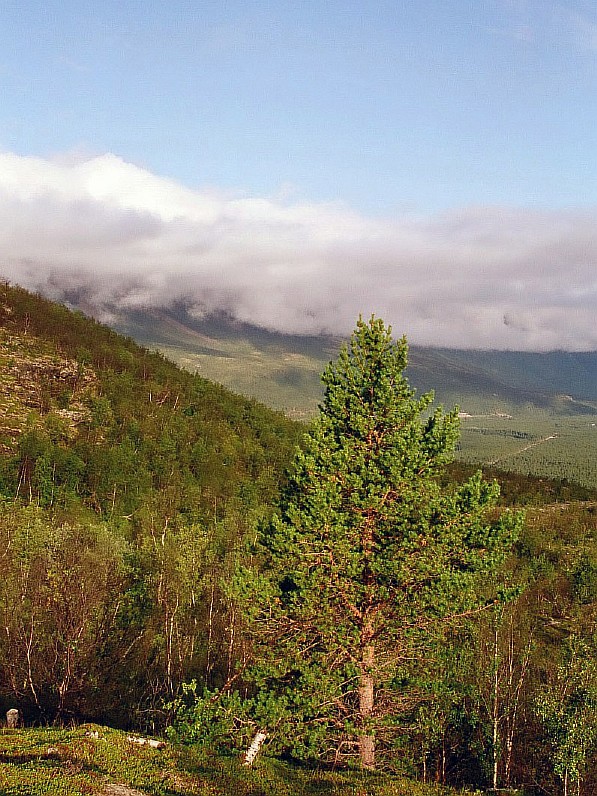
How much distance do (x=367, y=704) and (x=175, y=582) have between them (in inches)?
1643

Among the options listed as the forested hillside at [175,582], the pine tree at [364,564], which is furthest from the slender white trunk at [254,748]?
the pine tree at [364,564]

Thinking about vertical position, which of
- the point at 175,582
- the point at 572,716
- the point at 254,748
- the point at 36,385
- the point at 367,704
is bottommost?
the point at 175,582

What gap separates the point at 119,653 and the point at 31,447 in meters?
69.6

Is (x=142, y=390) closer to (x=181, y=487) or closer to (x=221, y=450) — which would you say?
(x=221, y=450)

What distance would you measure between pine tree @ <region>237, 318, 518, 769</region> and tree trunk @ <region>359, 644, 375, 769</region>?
5 cm

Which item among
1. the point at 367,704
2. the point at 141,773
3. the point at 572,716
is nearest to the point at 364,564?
the point at 367,704

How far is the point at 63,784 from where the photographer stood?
15742mm

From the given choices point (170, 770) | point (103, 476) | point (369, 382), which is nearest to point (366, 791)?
point (170, 770)

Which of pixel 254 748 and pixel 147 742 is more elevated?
pixel 254 748

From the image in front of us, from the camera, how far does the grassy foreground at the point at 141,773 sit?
16.4 meters

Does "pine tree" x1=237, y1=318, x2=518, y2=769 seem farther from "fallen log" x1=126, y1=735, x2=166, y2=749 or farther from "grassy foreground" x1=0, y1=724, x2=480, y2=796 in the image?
"fallen log" x1=126, y1=735, x2=166, y2=749

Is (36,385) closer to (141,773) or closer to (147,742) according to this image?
(147,742)

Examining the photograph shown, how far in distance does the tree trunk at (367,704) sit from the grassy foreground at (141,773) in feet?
3.25

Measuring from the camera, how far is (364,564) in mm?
21641
